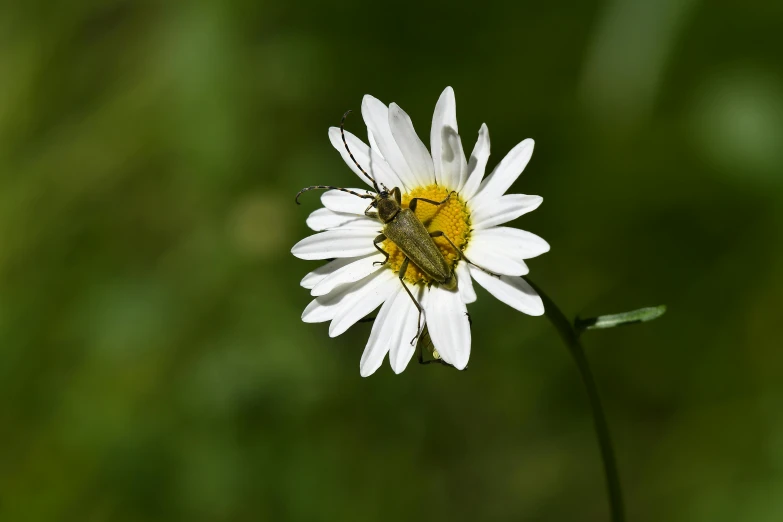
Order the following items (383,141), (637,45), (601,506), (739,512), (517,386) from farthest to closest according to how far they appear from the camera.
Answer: (637,45)
(517,386)
(601,506)
(739,512)
(383,141)

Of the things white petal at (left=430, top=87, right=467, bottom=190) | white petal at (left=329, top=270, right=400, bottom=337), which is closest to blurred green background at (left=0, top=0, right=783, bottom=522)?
white petal at (left=329, top=270, right=400, bottom=337)

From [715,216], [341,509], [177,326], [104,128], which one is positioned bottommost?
[341,509]

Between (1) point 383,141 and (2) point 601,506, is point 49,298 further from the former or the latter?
(2) point 601,506

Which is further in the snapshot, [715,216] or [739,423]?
[715,216]

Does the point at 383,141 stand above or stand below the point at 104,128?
below

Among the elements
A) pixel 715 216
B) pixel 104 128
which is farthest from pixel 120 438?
pixel 715 216

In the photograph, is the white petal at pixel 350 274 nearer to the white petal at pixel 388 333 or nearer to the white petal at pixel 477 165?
the white petal at pixel 388 333

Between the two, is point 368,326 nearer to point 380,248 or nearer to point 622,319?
point 380,248
